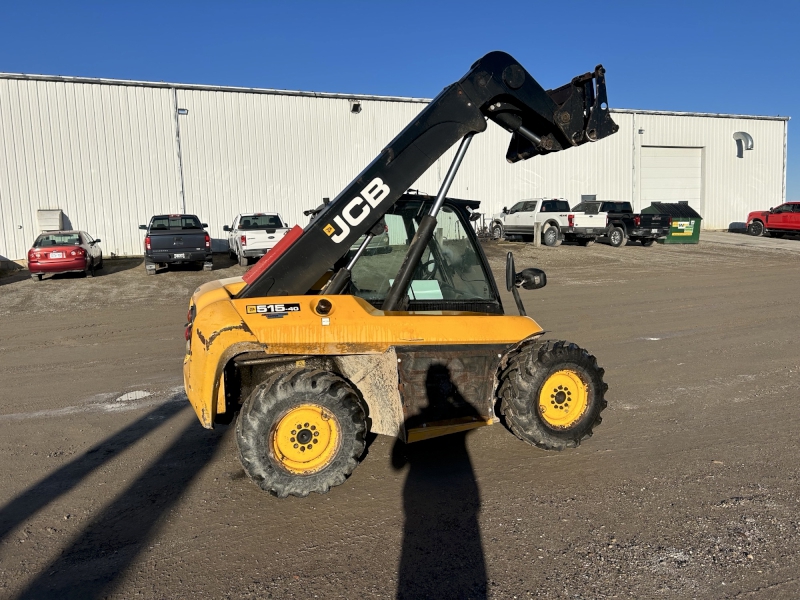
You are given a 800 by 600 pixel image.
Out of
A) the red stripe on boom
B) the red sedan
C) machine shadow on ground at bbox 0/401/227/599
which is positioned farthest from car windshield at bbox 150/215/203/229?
the red stripe on boom

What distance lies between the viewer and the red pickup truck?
101 ft

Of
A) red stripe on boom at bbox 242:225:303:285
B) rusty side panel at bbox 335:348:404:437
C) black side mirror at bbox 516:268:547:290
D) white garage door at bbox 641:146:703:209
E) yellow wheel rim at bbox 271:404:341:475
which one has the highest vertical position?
white garage door at bbox 641:146:703:209

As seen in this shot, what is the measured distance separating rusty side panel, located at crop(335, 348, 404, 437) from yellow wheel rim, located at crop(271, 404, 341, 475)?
0.37 metres

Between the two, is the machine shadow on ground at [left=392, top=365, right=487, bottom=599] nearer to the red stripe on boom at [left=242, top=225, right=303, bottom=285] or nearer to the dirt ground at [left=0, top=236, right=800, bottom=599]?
the dirt ground at [left=0, top=236, right=800, bottom=599]

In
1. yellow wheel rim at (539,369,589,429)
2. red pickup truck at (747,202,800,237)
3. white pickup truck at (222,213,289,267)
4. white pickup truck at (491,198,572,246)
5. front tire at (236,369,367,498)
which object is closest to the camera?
front tire at (236,369,367,498)

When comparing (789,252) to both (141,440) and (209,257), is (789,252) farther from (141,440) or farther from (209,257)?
(141,440)

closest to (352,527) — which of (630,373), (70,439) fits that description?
(70,439)

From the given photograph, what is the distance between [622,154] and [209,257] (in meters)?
24.6

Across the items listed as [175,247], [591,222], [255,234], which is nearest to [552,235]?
[591,222]

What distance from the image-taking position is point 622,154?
3419cm

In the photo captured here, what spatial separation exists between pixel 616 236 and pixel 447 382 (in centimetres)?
2464

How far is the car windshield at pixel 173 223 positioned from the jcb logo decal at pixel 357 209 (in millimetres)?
17320

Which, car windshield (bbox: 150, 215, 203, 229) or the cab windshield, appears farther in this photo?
car windshield (bbox: 150, 215, 203, 229)

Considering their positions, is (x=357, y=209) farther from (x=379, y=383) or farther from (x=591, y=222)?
(x=591, y=222)
